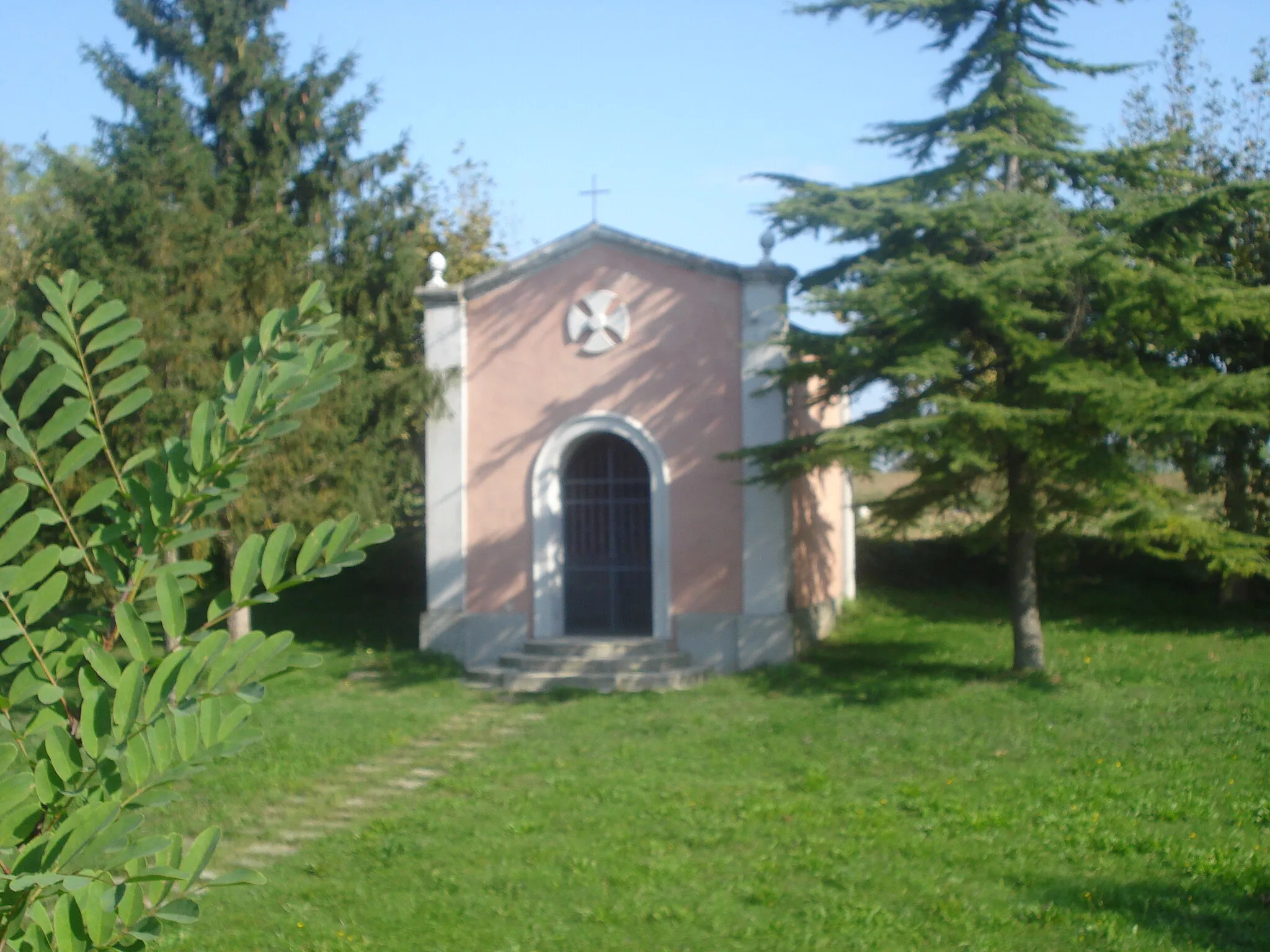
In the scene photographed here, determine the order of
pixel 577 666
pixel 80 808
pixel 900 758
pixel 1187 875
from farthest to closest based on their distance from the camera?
pixel 577 666 → pixel 900 758 → pixel 1187 875 → pixel 80 808

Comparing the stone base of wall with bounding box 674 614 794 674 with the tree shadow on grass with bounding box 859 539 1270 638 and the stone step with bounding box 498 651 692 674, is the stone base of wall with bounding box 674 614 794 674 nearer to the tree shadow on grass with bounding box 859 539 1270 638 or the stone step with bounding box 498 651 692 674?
the stone step with bounding box 498 651 692 674

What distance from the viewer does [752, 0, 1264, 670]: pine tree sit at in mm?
10180

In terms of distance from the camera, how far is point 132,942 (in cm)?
193

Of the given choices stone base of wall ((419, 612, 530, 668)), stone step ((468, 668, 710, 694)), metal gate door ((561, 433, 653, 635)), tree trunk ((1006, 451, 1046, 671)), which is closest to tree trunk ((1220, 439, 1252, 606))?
tree trunk ((1006, 451, 1046, 671))

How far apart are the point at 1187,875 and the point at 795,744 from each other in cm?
382

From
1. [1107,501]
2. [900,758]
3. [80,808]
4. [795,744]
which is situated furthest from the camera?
[1107,501]

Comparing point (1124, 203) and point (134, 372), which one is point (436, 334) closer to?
point (1124, 203)

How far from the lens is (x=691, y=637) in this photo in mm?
13711

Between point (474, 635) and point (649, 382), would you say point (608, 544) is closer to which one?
point (474, 635)

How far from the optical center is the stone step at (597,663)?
12.9m

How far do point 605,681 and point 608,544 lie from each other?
249 centimetres

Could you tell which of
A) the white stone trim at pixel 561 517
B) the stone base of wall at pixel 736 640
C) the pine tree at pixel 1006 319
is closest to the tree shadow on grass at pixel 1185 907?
the pine tree at pixel 1006 319

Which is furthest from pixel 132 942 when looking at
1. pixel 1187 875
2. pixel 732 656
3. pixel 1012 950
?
pixel 732 656

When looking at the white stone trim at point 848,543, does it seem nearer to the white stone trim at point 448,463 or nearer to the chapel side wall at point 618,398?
the chapel side wall at point 618,398
